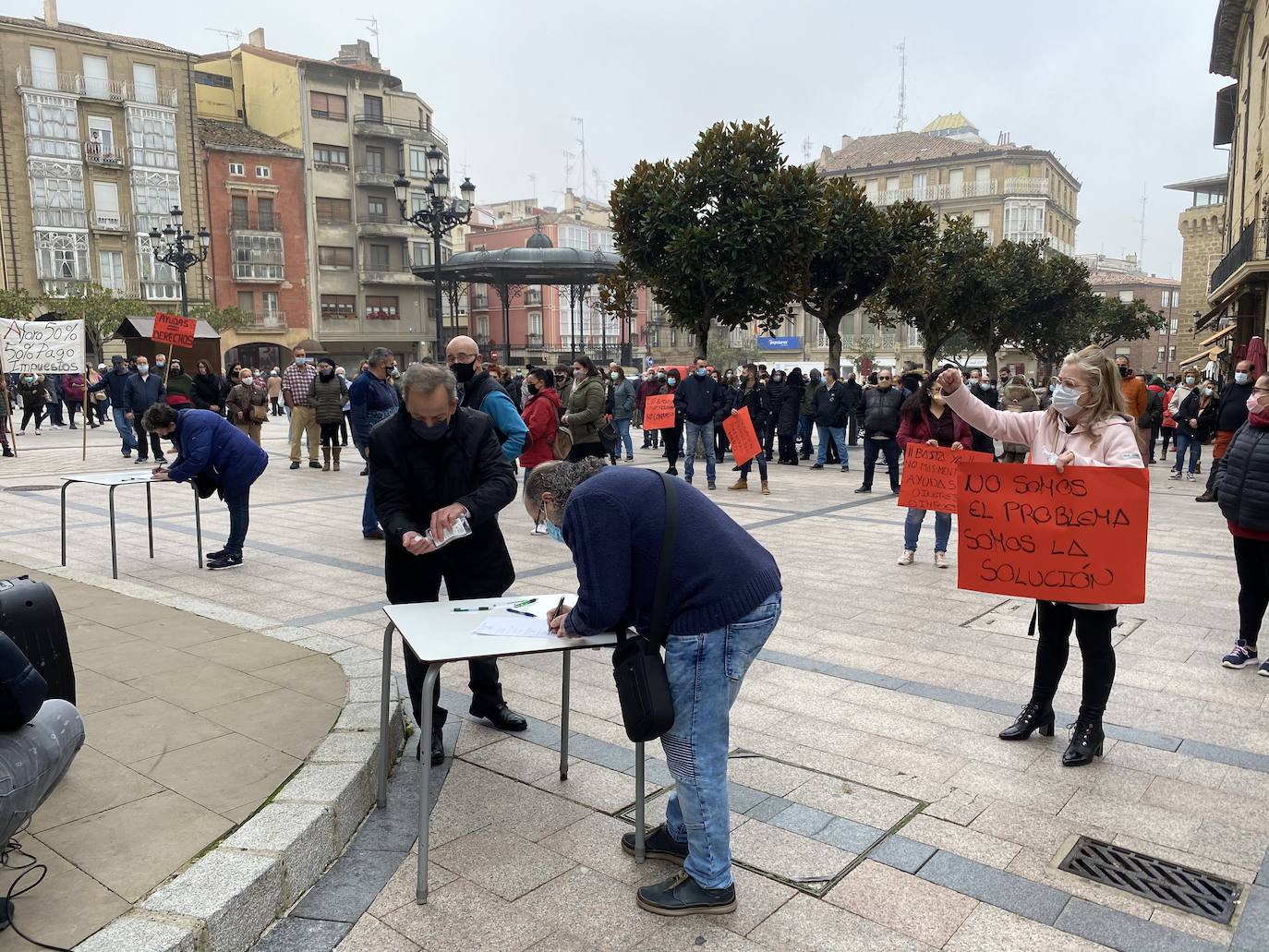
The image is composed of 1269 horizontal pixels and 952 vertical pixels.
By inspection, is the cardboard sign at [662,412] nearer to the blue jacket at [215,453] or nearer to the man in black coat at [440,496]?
the blue jacket at [215,453]

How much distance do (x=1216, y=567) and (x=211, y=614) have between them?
7.81 meters

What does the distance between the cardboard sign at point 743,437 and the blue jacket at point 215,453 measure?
20.7 ft

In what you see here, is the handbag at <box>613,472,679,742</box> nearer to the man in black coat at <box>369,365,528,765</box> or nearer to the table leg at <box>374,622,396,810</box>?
the table leg at <box>374,622,396,810</box>

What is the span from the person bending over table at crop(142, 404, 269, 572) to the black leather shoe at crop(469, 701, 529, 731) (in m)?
4.25

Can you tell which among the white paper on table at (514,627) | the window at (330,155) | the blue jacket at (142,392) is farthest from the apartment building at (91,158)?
the white paper on table at (514,627)

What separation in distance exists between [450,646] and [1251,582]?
4.56 meters

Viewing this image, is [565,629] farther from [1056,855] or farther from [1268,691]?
[1268,691]

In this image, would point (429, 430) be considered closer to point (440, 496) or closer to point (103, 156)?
point (440, 496)

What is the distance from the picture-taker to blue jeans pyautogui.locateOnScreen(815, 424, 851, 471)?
15.9 metres

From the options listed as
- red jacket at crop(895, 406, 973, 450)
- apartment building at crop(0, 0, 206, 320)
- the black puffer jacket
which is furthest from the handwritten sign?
apartment building at crop(0, 0, 206, 320)

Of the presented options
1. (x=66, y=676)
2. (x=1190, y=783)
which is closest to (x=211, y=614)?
(x=66, y=676)

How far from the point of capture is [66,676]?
3.72 meters

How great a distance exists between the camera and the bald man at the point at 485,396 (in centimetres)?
663

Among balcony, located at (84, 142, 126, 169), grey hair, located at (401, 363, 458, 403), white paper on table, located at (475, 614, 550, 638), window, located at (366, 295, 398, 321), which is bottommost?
white paper on table, located at (475, 614, 550, 638)
